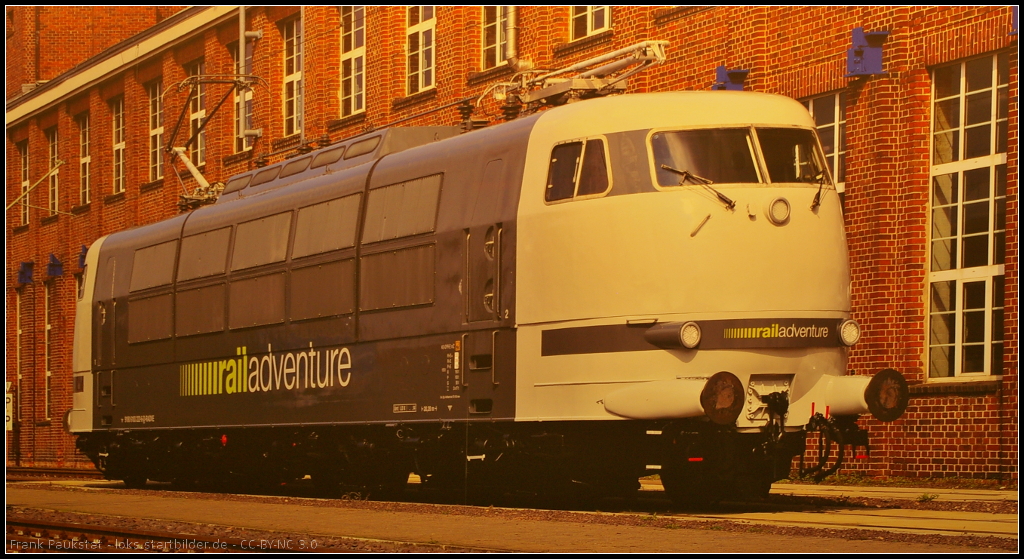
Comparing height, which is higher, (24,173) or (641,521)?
(24,173)

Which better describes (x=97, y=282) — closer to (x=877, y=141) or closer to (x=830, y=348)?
(x=877, y=141)

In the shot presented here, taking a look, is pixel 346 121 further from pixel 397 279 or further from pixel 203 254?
pixel 397 279

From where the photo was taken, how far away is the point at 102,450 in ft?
74.3

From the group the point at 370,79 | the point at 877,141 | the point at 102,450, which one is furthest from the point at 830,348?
the point at 370,79

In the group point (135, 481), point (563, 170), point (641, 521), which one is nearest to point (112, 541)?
point (641, 521)

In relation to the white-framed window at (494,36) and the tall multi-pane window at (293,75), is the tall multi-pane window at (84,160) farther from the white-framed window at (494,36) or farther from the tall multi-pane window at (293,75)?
the white-framed window at (494,36)

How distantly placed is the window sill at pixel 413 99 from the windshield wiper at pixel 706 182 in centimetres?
1490

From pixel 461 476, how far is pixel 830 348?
12.7 ft

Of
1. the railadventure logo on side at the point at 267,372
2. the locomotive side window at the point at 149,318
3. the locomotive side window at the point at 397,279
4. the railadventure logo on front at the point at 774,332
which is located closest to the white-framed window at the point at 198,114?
the locomotive side window at the point at 149,318

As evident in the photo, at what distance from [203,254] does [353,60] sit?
11753 mm

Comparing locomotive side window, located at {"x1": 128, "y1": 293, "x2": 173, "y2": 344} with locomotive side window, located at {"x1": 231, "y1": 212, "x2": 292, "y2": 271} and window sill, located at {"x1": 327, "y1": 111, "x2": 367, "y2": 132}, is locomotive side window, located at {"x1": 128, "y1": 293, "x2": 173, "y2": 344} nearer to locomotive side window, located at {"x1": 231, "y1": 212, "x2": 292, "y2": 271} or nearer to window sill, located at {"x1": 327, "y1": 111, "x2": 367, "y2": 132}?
locomotive side window, located at {"x1": 231, "y1": 212, "x2": 292, "y2": 271}

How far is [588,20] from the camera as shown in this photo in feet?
81.3

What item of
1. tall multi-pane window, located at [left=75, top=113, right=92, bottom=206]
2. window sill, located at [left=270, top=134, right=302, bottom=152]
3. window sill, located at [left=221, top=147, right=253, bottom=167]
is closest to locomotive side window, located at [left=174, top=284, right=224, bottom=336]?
window sill, located at [left=270, top=134, right=302, bottom=152]

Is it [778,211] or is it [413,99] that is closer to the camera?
[778,211]
